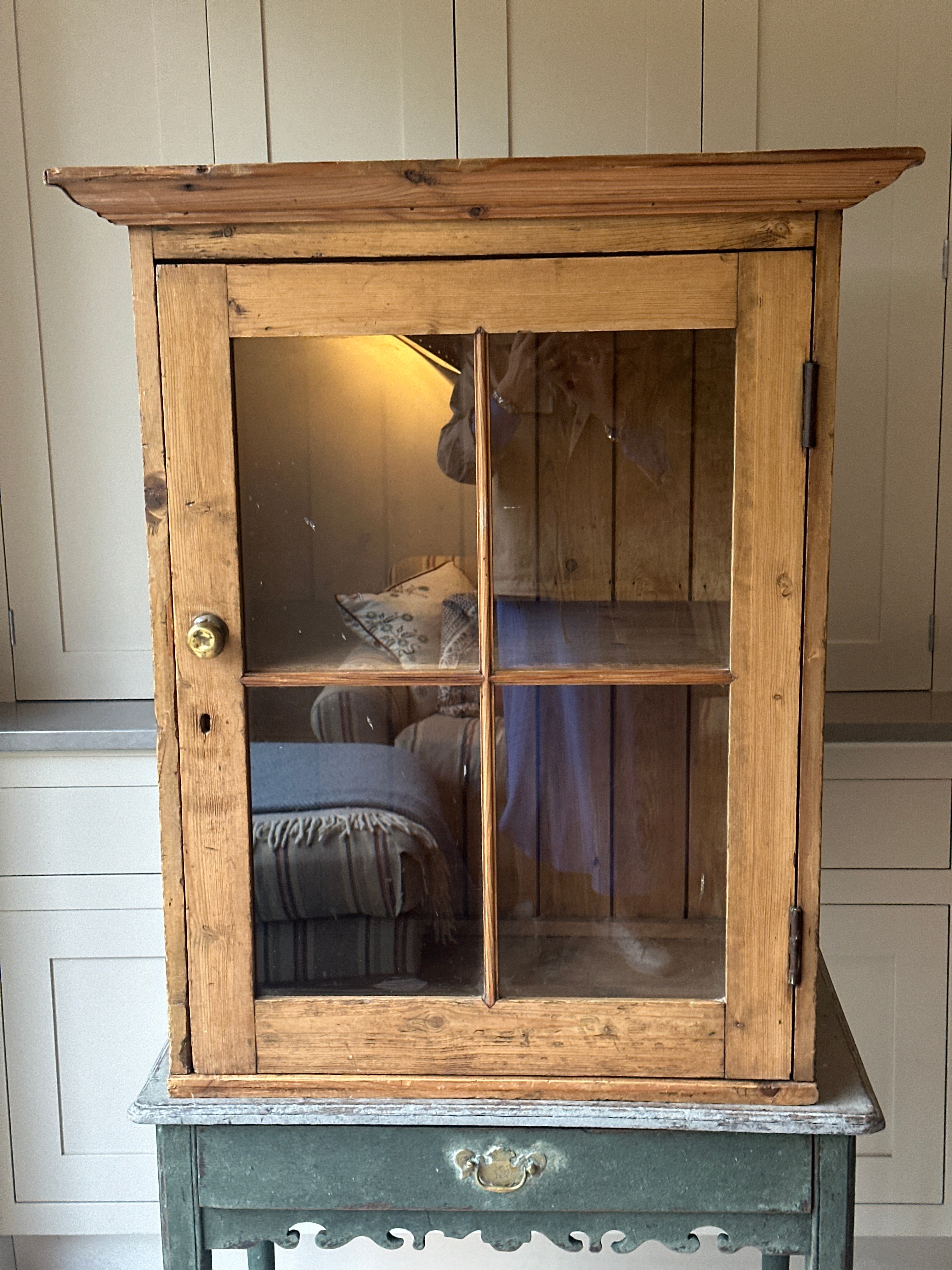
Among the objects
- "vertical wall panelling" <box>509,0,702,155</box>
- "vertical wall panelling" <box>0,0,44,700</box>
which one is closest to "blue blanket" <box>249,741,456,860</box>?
"vertical wall panelling" <box>0,0,44,700</box>

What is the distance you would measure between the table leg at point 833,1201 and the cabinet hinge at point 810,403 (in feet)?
2.15

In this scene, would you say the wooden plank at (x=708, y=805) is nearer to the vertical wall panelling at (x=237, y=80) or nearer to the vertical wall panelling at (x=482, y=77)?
the vertical wall panelling at (x=482, y=77)

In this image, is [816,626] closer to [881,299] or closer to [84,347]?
[881,299]

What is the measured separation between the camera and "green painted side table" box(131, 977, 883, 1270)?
1.01 metres

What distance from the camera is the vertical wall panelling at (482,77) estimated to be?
1616 mm

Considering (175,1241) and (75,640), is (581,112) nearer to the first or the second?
(75,640)

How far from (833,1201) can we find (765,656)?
530mm

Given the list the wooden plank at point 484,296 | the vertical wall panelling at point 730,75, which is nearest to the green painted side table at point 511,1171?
the wooden plank at point 484,296

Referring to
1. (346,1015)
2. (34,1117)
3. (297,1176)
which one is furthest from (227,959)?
(34,1117)

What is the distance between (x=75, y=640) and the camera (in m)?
1.79

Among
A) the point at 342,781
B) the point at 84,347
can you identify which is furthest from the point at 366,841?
the point at 84,347

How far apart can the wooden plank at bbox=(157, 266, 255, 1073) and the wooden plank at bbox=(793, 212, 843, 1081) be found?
0.52 m

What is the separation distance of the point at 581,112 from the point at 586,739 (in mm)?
1089

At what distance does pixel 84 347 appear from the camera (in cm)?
172
